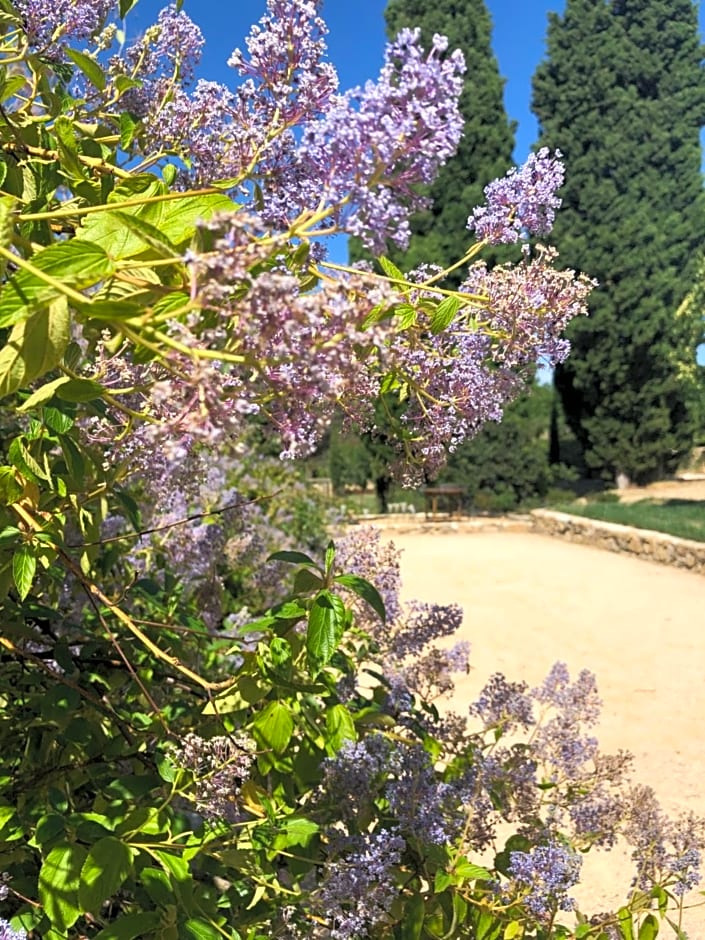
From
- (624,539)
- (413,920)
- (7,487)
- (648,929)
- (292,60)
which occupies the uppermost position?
(292,60)

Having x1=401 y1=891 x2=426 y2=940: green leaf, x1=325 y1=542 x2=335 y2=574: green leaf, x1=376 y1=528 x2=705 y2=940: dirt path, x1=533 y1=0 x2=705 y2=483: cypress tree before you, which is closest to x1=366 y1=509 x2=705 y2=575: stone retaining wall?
x1=376 y1=528 x2=705 y2=940: dirt path

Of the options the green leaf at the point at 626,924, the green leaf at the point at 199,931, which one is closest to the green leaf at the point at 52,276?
the green leaf at the point at 199,931

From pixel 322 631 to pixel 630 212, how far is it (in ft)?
72.2

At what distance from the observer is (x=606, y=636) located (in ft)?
27.9

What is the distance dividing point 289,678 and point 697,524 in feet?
43.8

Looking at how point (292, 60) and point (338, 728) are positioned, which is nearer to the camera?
point (292, 60)

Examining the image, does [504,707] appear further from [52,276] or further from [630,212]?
[630,212]

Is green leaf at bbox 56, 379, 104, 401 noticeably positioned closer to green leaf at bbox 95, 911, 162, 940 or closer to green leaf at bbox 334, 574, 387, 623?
green leaf at bbox 334, 574, 387, 623

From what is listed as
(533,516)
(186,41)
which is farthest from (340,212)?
(533,516)

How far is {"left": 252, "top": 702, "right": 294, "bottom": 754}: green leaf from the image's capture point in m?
1.32

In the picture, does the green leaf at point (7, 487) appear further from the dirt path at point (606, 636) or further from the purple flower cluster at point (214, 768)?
the dirt path at point (606, 636)

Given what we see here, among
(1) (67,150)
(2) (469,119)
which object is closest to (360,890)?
(1) (67,150)

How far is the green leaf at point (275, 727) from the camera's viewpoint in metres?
1.32

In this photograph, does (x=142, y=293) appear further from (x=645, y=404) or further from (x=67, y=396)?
(x=645, y=404)
